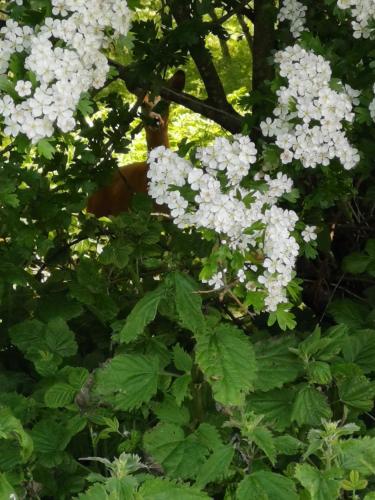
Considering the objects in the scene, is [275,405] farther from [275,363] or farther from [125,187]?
[125,187]

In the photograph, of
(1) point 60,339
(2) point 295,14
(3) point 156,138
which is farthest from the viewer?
(3) point 156,138

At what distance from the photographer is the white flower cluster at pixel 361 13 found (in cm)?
264

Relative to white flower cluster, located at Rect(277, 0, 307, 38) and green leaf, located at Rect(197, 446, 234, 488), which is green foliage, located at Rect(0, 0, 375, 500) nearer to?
green leaf, located at Rect(197, 446, 234, 488)

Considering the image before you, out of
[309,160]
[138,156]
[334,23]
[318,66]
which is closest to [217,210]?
[309,160]

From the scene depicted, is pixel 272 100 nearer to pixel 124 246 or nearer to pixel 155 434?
pixel 124 246

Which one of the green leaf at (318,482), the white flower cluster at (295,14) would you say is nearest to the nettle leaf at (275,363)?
the green leaf at (318,482)

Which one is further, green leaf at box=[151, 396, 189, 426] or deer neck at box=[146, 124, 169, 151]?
deer neck at box=[146, 124, 169, 151]

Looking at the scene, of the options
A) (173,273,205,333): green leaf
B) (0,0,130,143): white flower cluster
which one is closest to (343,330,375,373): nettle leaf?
(173,273,205,333): green leaf

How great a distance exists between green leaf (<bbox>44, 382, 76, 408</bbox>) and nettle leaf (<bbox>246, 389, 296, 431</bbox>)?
505 millimetres

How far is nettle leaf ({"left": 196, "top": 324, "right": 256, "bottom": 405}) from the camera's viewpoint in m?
2.27

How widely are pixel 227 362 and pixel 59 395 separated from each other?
49cm

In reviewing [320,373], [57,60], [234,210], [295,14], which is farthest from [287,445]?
[295,14]

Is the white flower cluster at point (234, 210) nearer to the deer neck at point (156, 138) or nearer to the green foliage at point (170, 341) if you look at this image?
the green foliage at point (170, 341)

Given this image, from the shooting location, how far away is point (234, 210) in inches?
91.3
